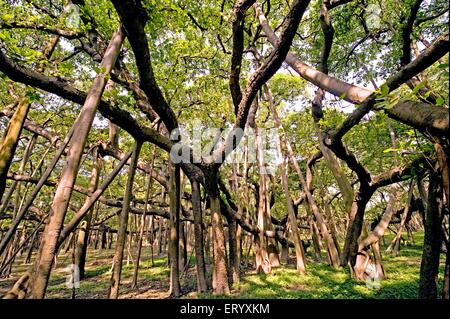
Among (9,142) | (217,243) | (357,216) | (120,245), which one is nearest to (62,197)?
(120,245)

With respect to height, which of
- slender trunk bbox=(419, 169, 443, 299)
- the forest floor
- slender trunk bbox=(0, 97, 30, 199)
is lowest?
the forest floor

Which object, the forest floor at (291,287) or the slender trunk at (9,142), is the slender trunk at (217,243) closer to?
the forest floor at (291,287)

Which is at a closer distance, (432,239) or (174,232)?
(432,239)

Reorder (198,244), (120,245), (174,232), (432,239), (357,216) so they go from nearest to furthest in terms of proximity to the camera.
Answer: (432,239) < (120,245) < (357,216) < (174,232) < (198,244)

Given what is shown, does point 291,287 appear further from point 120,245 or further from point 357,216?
point 120,245

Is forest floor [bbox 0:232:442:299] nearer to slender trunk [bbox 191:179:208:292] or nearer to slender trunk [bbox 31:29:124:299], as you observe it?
slender trunk [bbox 191:179:208:292]

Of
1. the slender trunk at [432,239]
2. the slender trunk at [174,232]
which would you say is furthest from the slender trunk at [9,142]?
the slender trunk at [432,239]

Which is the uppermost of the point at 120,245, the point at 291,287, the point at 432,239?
the point at 120,245

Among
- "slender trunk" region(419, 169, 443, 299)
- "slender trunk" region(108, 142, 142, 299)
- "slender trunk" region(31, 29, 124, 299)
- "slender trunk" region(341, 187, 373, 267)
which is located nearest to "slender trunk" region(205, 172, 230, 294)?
"slender trunk" region(108, 142, 142, 299)

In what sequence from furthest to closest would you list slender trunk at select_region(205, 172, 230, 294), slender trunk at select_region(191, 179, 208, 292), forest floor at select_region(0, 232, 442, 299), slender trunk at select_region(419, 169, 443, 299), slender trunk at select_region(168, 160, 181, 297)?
1. slender trunk at select_region(191, 179, 208, 292)
2. slender trunk at select_region(168, 160, 181, 297)
3. slender trunk at select_region(205, 172, 230, 294)
4. forest floor at select_region(0, 232, 442, 299)
5. slender trunk at select_region(419, 169, 443, 299)

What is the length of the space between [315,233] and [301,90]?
25.3 feet

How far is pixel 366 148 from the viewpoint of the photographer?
498 inches

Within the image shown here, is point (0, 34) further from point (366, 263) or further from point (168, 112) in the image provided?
point (366, 263)
